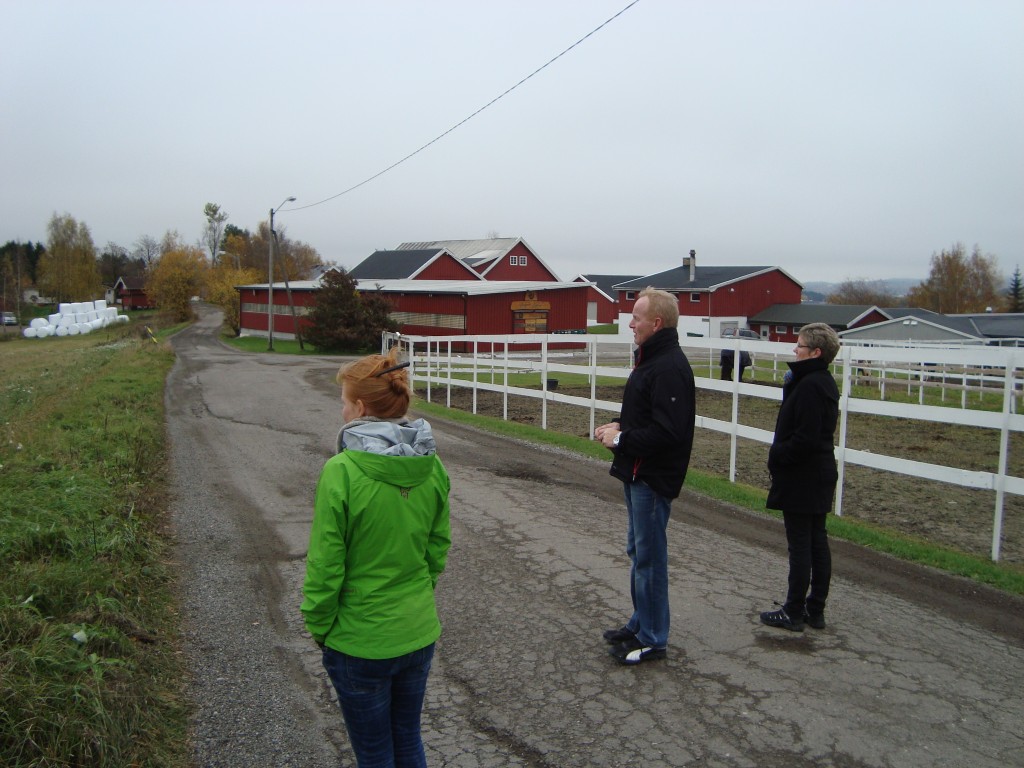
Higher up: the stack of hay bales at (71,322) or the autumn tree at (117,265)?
the autumn tree at (117,265)

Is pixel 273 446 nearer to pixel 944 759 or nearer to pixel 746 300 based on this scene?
pixel 944 759

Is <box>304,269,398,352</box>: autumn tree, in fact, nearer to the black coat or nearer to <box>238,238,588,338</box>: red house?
<box>238,238,588,338</box>: red house

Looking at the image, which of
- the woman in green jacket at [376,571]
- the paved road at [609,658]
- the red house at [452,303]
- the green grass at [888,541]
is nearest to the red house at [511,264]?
the red house at [452,303]

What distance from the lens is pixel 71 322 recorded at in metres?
61.3

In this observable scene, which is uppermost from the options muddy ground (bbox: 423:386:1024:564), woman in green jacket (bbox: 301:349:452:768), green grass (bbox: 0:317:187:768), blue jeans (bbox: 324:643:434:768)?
woman in green jacket (bbox: 301:349:452:768)

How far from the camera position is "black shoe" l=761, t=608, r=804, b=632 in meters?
4.85

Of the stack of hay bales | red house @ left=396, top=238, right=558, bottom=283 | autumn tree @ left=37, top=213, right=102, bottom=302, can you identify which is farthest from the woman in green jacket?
autumn tree @ left=37, top=213, right=102, bottom=302

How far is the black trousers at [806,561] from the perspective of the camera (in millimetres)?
4824

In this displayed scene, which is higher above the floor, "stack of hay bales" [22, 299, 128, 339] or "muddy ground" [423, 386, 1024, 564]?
"stack of hay bales" [22, 299, 128, 339]

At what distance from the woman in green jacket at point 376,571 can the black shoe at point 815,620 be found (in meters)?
2.84

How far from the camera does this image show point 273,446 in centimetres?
1166

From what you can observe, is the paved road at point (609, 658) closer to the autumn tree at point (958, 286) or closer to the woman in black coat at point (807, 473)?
the woman in black coat at point (807, 473)

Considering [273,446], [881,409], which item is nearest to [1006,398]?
[881,409]

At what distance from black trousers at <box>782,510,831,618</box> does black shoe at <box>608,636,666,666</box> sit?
0.96 meters
